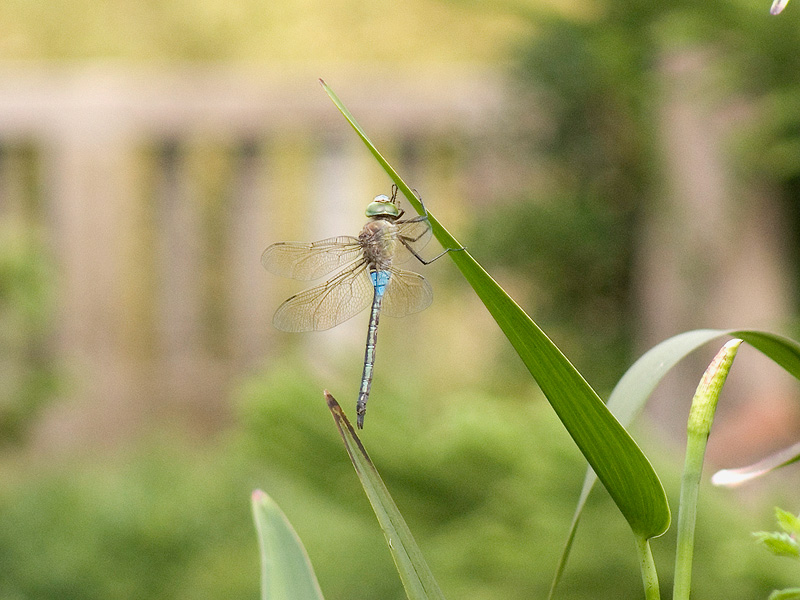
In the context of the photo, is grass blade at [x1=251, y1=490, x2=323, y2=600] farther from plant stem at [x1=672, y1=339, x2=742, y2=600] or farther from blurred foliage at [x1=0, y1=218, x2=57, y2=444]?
blurred foliage at [x1=0, y1=218, x2=57, y2=444]

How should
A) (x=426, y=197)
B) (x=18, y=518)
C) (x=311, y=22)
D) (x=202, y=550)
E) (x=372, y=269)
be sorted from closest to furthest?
1. (x=372, y=269)
2. (x=202, y=550)
3. (x=18, y=518)
4. (x=426, y=197)
5. (x=311, y=22)

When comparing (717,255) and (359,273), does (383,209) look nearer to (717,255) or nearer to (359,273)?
(359,273)

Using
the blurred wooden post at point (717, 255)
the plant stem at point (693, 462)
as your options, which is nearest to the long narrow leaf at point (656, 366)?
the plant stem at point (693, 462)

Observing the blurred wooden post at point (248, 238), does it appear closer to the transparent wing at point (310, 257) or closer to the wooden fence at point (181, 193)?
the wooden fence at point (181, 193)

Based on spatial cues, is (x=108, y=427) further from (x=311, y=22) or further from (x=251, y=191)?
(x=311, y=22)

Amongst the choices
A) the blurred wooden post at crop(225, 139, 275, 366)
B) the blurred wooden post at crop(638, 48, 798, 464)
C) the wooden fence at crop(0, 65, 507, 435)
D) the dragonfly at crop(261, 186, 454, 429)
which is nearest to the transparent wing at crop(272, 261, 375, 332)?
the dragonfly at crop(261, 186, 454, 429)

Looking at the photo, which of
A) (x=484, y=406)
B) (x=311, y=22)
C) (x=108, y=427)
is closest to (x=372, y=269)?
(x=484, y=406)
